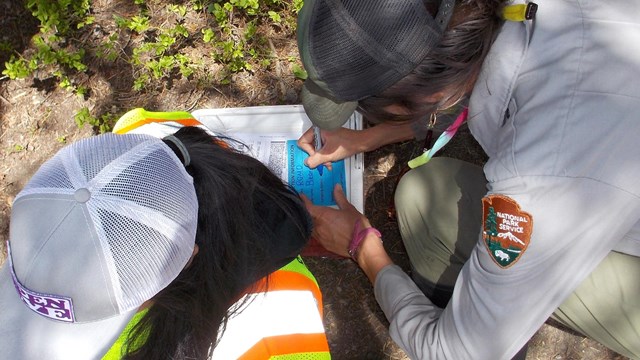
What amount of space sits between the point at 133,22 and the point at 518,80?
5.46 feet

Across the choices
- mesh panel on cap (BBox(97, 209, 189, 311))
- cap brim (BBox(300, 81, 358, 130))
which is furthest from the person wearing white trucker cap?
cap brim (BBox(300, 81, 358, 130))

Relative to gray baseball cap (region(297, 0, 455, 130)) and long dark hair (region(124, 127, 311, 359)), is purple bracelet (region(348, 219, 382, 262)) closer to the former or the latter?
→ long dark hair (region(124, 127, 311, 359))

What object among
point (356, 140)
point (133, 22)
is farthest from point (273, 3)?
point (356, 140)

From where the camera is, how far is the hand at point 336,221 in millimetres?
1798

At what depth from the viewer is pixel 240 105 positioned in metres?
2.19

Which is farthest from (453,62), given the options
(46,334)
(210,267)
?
(46,334)

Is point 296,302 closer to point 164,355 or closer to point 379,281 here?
point 164,355

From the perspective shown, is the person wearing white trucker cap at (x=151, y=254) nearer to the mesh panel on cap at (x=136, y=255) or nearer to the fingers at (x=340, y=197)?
the mesh panel on cap at (x=136, y=255)

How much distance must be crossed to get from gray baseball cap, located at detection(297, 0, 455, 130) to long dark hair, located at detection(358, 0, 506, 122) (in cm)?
3

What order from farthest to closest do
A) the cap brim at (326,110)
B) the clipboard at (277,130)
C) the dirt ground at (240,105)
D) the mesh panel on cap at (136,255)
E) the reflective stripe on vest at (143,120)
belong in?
1. the dirt ground at (240,105)
2. the clipboard at (277,130)
3. the reflective stripe on vest at (143,120)
4. the cap brim at (326,110)
5. the mesh panel on cap at (136,255)

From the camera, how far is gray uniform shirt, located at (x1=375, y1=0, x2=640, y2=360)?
1.00 meters

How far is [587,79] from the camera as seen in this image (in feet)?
3.32

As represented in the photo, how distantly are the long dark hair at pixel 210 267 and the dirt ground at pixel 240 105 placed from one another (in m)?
0.89

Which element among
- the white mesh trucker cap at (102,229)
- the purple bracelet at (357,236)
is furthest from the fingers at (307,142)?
the white mesh trucker cap at (102,229)
